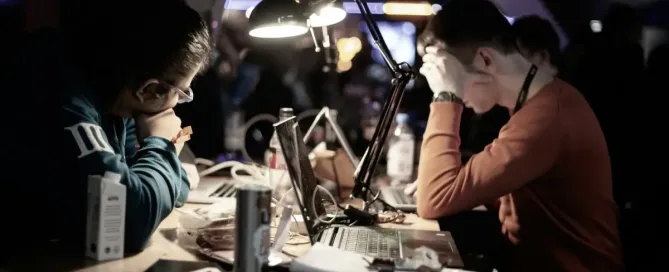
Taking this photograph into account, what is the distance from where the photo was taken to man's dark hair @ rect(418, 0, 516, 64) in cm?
168

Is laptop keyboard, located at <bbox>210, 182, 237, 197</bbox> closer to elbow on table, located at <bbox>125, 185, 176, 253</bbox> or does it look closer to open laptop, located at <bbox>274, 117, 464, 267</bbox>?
open laptop, located at <bbox>274, 117, 464, 267</bbox>

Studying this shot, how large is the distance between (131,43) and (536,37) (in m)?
1.37

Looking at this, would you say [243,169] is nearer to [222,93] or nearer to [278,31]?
[278,31]

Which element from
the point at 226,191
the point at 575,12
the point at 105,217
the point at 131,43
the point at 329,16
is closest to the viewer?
the point at 105,217

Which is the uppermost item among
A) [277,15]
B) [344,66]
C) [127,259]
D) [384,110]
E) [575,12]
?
[575,12]

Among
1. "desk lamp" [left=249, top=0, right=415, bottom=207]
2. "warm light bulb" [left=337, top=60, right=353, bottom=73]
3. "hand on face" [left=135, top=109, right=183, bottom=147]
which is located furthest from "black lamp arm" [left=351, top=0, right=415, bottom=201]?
"warm light bulb" [left=337, top=60, right=353, bottom=73]

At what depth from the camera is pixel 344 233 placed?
1390 millimetres

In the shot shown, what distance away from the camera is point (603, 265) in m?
1.51

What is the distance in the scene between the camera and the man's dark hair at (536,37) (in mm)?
1915

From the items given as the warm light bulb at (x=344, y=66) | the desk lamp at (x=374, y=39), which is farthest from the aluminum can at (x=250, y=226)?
the warm light bulb at (x=344, y=66)

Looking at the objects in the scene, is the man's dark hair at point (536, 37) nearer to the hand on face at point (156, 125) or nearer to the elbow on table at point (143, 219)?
the hand on face at point (156, 125)

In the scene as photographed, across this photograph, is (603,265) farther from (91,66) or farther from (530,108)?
(91,66)

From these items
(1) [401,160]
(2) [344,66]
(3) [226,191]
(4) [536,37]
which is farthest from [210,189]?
(2) [344,66]

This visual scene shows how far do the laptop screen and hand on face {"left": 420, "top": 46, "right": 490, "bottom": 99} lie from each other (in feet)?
1.57
